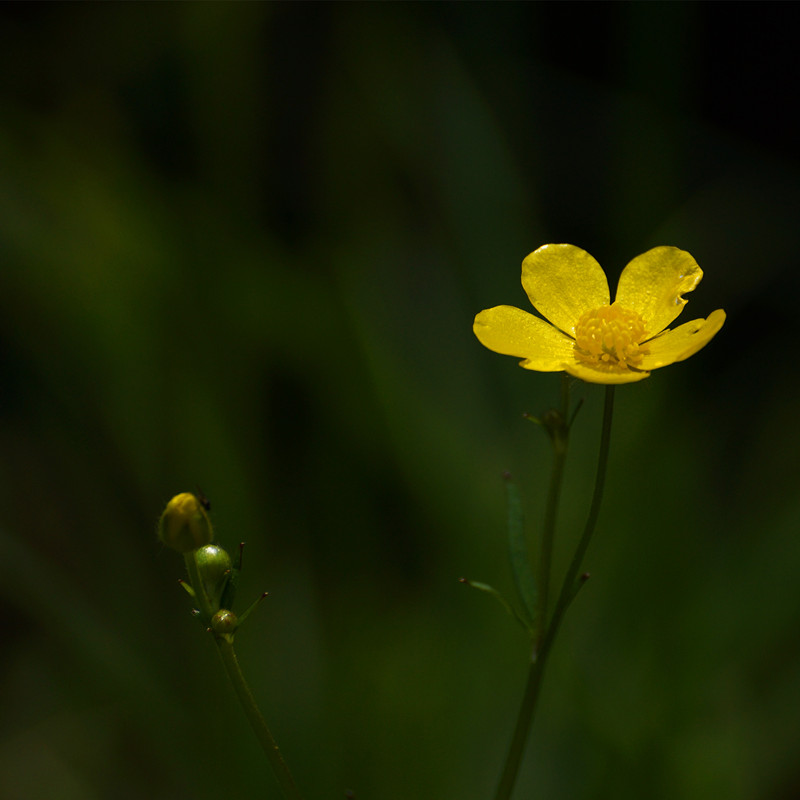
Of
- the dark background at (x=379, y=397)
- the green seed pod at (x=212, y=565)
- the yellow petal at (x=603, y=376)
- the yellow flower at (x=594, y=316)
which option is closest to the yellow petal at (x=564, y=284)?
the yellow flower at (x=594, y=316)

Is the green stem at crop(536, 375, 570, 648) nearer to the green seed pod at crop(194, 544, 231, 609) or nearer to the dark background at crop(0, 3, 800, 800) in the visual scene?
the green seed pod at crop(194, 544, 231, 609)

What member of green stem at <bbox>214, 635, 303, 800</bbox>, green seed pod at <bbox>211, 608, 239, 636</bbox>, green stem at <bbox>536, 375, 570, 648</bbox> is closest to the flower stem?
green stem at <bbox>536, 375, 570, 648</bbox>

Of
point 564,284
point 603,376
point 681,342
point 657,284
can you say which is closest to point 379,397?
point 564,284

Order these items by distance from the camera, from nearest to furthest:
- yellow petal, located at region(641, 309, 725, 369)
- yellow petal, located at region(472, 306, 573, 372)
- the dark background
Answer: yellow petal, located at region(641, 309, 725, 369) → yellow petal, located at region(472, 306, 573, 372) → the dark background

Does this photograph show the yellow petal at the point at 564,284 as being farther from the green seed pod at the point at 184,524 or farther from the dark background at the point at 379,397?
the dark background at the point at 379,397

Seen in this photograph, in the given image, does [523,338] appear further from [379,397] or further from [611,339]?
[379,397]

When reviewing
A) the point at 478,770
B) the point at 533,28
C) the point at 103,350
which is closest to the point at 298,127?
the point at 533,28

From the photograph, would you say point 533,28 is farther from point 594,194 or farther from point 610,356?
point 610,356

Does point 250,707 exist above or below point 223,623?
below
